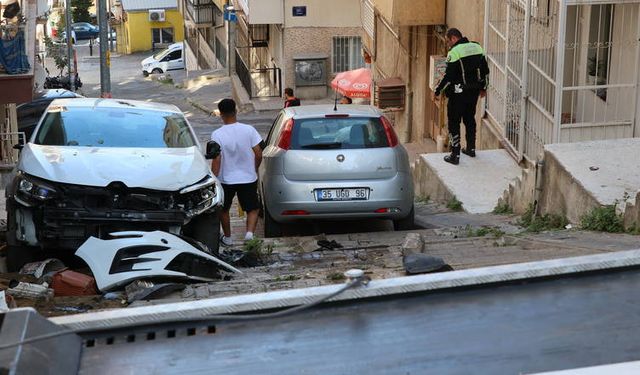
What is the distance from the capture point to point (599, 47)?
13852 millimetres

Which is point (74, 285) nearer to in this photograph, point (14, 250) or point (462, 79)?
point (14, 250)

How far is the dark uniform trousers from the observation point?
13.9 m

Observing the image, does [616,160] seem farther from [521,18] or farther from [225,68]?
[225,68]

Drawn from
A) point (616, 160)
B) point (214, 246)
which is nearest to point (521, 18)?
point (616, 160)

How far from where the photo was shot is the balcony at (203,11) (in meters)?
52.2

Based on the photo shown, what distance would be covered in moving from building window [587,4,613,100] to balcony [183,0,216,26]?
39.6m

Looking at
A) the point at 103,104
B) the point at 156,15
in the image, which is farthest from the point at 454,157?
the point at 156,15

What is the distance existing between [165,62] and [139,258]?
50454 millimetres

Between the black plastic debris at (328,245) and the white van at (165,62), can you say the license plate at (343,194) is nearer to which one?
the black plastic debris at (328,245)

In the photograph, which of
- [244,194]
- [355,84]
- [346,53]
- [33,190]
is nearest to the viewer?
[33,190]

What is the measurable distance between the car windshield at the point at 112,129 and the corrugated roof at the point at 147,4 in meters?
58.5

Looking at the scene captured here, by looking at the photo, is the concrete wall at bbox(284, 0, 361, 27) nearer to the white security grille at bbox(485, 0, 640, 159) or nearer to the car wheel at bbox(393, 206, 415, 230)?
the white security grille at bbox(485, 0, 640, 159)

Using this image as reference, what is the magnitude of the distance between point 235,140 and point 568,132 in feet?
14.9

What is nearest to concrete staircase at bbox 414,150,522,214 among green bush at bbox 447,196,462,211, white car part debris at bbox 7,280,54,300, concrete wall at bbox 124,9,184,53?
green bush at bbox 447,196,462,211
